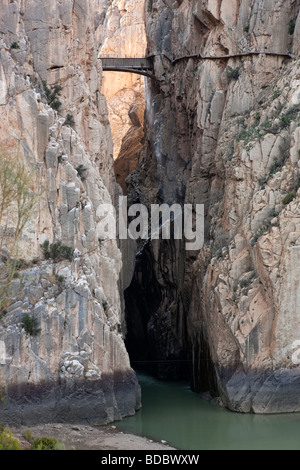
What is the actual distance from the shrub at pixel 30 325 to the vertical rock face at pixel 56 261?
0.41 feet

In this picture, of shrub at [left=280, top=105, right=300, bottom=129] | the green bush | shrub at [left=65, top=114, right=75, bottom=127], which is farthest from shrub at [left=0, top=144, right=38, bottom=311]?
shrub at [left=280, top=105, right=300, bottom=129]

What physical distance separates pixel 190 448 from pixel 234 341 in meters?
8.75

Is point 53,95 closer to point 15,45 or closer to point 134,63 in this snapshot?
point 15,45

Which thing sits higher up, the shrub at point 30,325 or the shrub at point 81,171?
the shrub at point 81,171

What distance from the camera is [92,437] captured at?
29.5 metres

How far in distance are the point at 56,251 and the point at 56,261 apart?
0.49 meters

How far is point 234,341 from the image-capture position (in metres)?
36.0

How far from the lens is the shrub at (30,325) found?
→ 3132 centimetres

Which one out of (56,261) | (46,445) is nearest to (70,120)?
(56,261)

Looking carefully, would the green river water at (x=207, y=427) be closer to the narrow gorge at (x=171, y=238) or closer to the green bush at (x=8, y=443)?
the narrow gorge at (x=171, y=238)

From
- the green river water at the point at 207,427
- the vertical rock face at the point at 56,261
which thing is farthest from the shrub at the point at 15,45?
the green river water at the point at 207,427

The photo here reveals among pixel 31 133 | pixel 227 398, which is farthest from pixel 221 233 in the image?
pixel 31 133

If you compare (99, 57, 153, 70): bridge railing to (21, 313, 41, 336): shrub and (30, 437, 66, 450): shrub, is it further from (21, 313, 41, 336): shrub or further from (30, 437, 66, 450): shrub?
(30, 437, 66, 450): shrub
